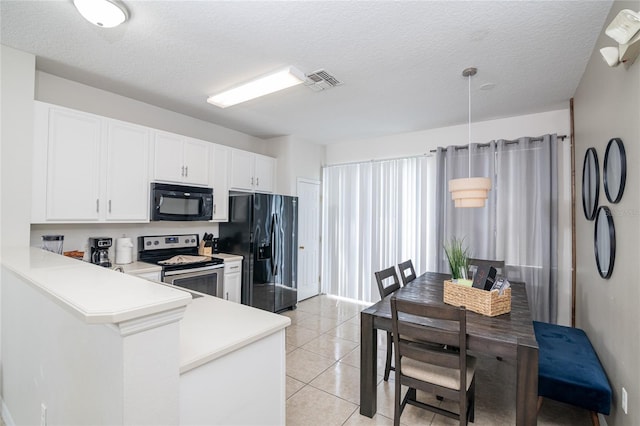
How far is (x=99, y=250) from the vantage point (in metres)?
2.99

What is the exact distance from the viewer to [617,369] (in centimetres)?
180

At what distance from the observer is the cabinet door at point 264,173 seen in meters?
4.48

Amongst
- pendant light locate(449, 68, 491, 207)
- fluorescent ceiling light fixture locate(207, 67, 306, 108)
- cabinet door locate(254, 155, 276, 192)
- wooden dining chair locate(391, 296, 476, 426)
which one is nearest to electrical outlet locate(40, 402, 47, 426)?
wooden dining chair locate(391, 296, 476, 426)

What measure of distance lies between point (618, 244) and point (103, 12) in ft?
11.2

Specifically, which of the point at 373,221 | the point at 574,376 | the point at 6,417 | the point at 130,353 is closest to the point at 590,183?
the point at 574,376

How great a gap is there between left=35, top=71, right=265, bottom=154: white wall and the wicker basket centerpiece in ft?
11.9

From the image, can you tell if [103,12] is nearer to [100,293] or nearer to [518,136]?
[100,293]

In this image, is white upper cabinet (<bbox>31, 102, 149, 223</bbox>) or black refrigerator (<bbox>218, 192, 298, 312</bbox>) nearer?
white upper cabinet (<bbox>31, 102, 149, 223</bbox>)

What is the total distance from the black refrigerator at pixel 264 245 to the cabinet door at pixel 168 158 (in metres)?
0.82

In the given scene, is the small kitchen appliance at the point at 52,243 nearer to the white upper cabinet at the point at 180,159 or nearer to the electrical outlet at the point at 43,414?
the white upper cabinet at the point at 180,159

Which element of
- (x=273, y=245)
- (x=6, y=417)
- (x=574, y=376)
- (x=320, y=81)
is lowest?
(x=6, y=417)

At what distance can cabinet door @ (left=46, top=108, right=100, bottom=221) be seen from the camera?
256 cm

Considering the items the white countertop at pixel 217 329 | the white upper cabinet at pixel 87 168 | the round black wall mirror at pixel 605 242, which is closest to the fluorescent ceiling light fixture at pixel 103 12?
the white upper cabinet at pixel 87 168

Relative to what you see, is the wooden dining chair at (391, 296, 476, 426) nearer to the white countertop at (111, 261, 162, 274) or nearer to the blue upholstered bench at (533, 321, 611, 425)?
the blue upholstered bench at (533, 321, 611, 425)
